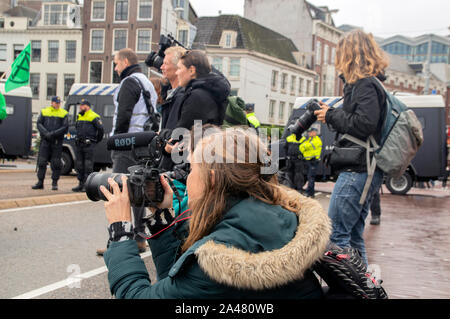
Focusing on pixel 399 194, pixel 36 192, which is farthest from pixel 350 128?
pixel 399 194

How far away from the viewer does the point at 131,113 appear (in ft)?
16.1

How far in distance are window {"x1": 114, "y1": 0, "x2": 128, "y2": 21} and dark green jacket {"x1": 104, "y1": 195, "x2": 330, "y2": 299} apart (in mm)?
42279

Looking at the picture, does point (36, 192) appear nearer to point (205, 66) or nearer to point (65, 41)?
point (205, 66)

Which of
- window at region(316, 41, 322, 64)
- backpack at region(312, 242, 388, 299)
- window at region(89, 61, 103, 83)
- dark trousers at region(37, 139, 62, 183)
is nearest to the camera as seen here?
backpack at region(312, 242, 388, 299)

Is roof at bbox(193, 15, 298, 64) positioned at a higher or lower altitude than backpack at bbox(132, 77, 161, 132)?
higher

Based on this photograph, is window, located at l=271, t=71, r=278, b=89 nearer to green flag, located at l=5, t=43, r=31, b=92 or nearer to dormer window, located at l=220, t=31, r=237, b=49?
dormer window, located at l=220, t=31, r=237, b=49

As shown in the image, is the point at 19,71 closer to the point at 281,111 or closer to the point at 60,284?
the point at 60,284

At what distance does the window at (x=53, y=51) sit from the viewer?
4500 cm

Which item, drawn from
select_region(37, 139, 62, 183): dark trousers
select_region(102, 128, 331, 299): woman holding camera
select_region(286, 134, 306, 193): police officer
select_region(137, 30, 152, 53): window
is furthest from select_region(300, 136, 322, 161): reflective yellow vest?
select_region(137, 30, 152, 53): window

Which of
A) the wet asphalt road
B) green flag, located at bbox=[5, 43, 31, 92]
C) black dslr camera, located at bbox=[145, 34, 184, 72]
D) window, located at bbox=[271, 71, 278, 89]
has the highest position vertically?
window, located at bbox=[271, 71, 278, 89]

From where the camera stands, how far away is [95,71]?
1725 inches

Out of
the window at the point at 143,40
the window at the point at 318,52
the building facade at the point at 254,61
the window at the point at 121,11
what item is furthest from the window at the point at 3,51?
the window at the point at 318,52

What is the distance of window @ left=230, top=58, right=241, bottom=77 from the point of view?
45969 mm

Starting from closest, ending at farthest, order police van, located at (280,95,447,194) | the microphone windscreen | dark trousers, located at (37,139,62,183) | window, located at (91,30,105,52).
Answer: the microphone windscreen → dark trousers, located at (37,139,62,183) → police van, located at (280,95,447,194) → window, located at (91,30,105,52)
